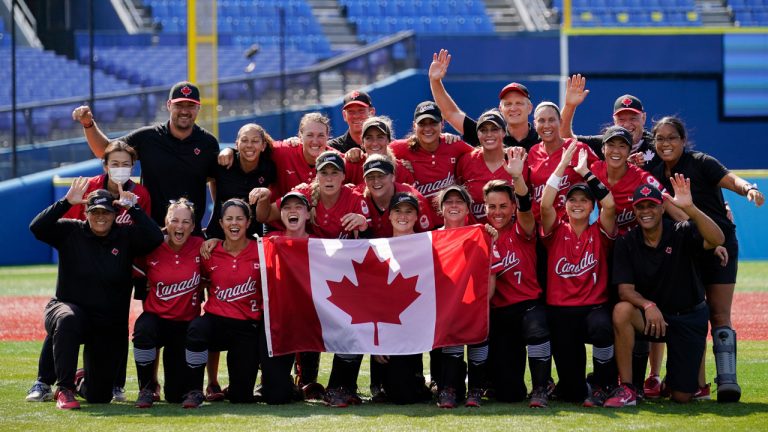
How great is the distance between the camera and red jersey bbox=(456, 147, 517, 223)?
7.67 meters

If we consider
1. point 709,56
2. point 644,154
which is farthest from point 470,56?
point 644,154

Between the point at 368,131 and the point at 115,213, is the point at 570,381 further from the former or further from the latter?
the point at 115,213

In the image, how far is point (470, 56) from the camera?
22203 mm

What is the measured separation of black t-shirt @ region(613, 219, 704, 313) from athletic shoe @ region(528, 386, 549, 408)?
844mm

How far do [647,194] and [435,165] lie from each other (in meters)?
1.57

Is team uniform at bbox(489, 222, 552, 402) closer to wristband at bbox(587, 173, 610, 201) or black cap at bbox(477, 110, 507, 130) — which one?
wristband at bbox(587, 173, 610, 201)

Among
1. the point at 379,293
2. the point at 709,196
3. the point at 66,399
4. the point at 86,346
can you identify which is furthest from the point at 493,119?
the point at 66,399

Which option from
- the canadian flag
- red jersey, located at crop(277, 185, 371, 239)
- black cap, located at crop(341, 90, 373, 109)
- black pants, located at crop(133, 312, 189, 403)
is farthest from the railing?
the canadian flag

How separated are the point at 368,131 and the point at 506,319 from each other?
1600 millimetres

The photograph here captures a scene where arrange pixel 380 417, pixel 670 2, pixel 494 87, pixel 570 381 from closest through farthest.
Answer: pixel 380 417, pixel 570 381, pixel 494 87, pixel 670 2

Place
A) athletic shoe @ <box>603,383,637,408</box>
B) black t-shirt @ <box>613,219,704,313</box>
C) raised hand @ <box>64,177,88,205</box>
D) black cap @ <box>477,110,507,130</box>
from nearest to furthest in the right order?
athletic shoe @ <box>603,383,637,408</box>, black t-shirt @ <box>613,219,704,313</box>, raised hand @ <box>64,177,88,205</box>, black cap @ <box>477,110,507,130</box>

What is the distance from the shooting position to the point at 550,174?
750 cm

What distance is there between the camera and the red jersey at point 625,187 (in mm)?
7352

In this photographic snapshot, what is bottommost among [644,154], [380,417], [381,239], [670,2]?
[380,417]
